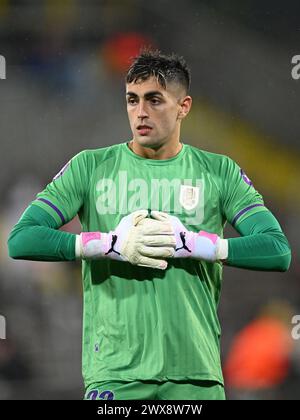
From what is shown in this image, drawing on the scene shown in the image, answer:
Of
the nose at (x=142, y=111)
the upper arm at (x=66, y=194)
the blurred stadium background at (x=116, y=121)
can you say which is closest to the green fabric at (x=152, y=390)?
the upper arm at (x=66, y=194)

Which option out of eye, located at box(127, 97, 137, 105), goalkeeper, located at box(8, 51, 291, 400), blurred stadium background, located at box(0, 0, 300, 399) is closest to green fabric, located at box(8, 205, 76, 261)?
goalkeeper, located at box(8, 51, 291, 400)

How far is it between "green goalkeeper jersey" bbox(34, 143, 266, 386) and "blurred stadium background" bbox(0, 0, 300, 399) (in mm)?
1427

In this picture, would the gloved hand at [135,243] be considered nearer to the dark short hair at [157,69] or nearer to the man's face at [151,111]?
the man's face at [151,111]

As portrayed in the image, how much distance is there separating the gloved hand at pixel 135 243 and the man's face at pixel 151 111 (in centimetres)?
32

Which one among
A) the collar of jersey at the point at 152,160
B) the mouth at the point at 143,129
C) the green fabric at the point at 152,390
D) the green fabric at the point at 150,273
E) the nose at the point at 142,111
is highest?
the nose at the point at 142,111

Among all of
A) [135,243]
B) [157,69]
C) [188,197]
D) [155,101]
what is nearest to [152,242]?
[135,243]

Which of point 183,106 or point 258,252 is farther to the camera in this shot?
point 183,106

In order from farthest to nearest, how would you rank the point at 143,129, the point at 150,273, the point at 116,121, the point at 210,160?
the point at 116,121 → the point at 210,160 → the point at 143,129 → the point at 150,273

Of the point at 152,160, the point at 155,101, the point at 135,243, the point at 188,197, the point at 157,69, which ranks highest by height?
the point at 157,69

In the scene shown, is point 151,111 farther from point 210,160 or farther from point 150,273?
point 150,273

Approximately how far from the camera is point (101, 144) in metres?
4.85

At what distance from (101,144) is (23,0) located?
924 mm

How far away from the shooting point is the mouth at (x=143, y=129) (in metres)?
3.34

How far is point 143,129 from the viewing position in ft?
11.0
